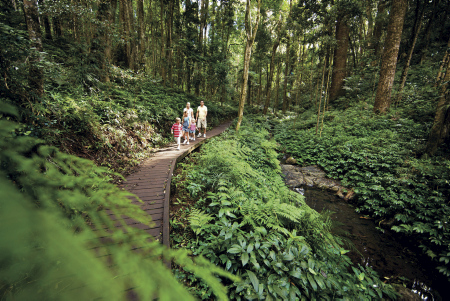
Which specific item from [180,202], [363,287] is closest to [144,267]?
[180,202]

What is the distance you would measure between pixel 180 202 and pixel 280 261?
2.60 m

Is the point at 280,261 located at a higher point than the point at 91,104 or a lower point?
lower

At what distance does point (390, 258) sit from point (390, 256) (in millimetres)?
77

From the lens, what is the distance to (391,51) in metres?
10.7

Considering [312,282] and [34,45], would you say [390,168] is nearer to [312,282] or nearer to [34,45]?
[312,282]

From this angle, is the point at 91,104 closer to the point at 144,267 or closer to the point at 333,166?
the point at 144,267

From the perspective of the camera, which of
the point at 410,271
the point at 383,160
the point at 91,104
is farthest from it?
the point at 383,160

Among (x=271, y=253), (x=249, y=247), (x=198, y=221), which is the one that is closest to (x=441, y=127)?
(x=271, y=253)

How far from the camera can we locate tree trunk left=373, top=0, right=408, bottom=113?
10414 mm

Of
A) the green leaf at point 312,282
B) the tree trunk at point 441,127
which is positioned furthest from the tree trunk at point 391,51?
the green leaf at point 312,282

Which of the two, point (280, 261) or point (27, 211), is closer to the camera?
point (27, 211)

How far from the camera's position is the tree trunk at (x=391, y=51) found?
1041cm

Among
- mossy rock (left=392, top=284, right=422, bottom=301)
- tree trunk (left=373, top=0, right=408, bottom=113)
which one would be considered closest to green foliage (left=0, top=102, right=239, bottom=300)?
mossy rock (left=392, top=284, right=422, bottom=301)

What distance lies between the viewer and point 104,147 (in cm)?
574
